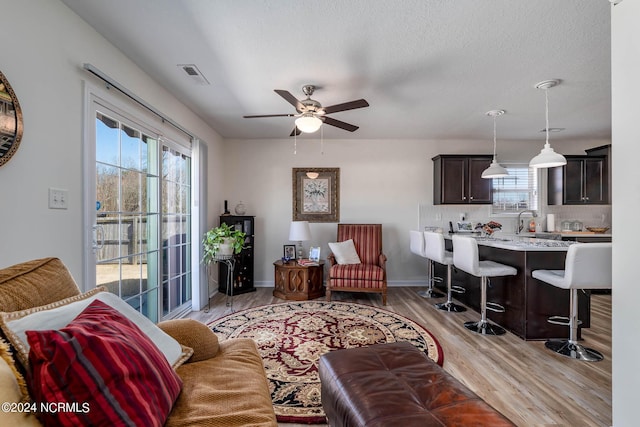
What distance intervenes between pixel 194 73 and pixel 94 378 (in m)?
2.58

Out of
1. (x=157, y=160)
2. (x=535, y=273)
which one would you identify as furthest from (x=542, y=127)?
Answer: (x=157, y=160)

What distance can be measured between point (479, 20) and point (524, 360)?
267cm

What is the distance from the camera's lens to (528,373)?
2.16 meters

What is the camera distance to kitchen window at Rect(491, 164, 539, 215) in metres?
4.89

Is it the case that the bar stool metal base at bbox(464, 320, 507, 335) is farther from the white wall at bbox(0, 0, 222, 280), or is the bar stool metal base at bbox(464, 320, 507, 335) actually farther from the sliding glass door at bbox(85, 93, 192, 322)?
the white wall at bbox(0, 0, 222, 280)

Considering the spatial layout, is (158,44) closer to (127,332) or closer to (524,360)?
(127,332)

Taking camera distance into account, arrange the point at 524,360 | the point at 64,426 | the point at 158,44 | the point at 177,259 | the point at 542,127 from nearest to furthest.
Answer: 1. the point at 64,426
2. the point at 158,44
3. the point at 524,360
4. the point at 177,259
5. the point at 542,127

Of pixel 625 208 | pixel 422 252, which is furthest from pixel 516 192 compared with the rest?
pixel 625 208

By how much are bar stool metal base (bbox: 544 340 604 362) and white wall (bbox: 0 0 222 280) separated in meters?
3.90

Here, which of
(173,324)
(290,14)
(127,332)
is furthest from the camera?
(290,14)

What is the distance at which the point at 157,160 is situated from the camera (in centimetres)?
289

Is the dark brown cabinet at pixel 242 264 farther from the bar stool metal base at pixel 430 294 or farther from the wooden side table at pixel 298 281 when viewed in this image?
the bar stool metal base at pixel 430 294

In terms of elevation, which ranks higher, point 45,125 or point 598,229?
point 45,125

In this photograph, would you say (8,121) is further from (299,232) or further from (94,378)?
(299,232)
